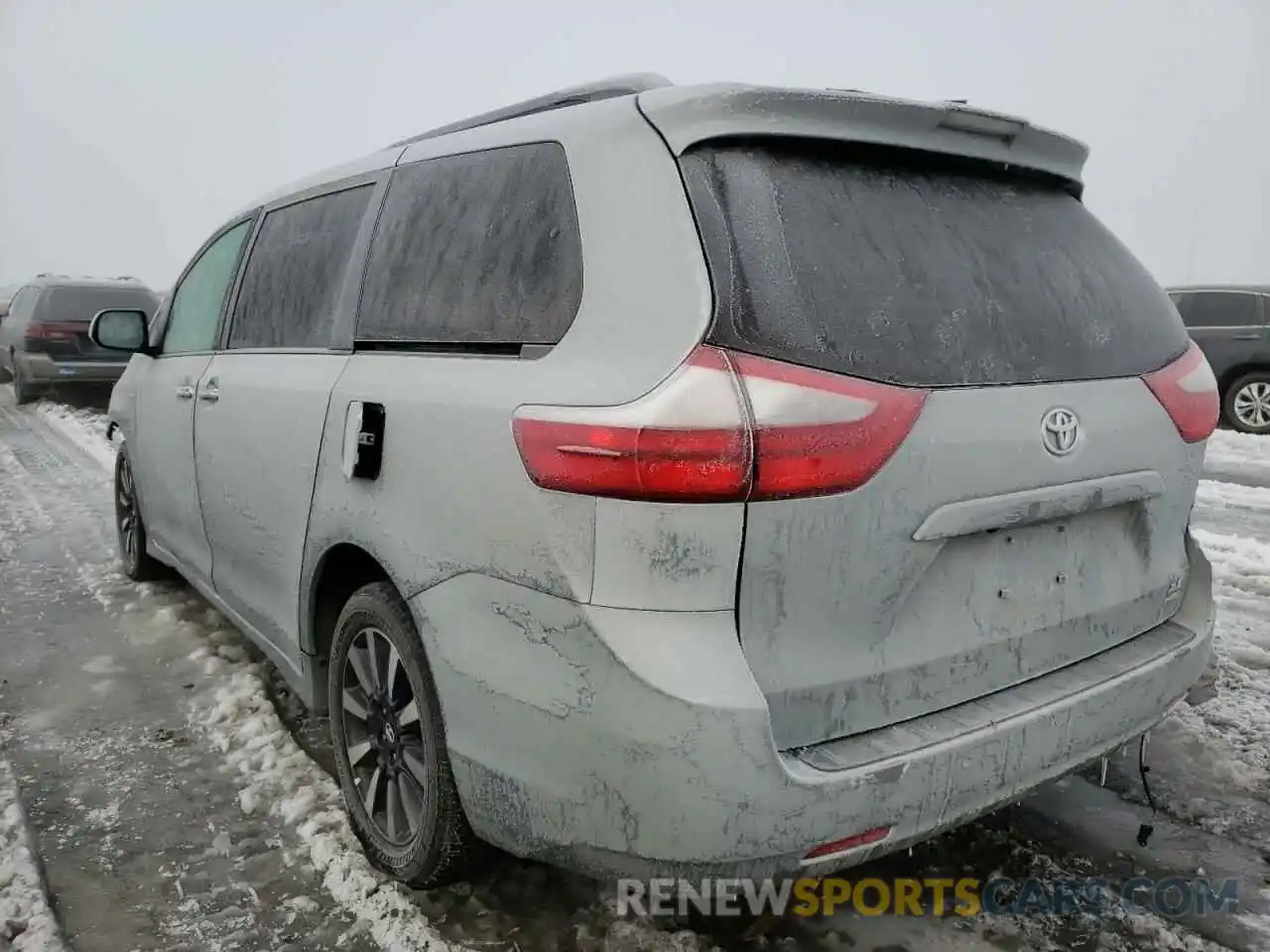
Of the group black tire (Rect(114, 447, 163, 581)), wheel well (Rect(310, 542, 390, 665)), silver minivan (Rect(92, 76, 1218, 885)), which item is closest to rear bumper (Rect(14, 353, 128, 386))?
black tire (Rect(114, 447, 163, 581))

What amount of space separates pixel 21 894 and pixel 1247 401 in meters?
12.2

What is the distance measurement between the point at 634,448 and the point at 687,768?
544mm

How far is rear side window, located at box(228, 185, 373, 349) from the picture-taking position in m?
2.73

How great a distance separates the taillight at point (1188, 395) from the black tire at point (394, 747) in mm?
1754

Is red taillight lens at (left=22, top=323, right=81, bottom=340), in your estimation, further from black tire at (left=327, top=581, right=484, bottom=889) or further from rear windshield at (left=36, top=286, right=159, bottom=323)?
black tire at (left=327, top=581, right=484, bottom=889)

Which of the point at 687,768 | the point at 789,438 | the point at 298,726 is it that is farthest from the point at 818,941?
the point at 298,726

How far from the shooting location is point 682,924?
2.24m

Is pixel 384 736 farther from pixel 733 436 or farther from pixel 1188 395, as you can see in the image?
pixel 1188 395

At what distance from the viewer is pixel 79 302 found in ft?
41.7

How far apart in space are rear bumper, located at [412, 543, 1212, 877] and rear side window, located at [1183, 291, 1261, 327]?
10789 millimetres

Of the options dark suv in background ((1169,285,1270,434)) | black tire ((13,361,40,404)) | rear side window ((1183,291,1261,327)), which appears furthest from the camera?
black tire ((13,361,40,404))

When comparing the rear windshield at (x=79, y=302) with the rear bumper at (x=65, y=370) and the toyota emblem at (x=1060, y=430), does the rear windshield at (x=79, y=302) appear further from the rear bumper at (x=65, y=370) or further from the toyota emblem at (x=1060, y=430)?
the toyota emblem at (x=1060, y=430)

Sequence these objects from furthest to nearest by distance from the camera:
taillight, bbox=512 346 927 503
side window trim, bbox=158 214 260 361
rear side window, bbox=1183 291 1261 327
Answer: rear side window, bbox=1183 291 1261 327 → side window trim, bbox=158 214 260 361 → taillight, bbox=512 346 927 503

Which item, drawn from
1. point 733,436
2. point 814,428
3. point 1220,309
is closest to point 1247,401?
point 1220,309
